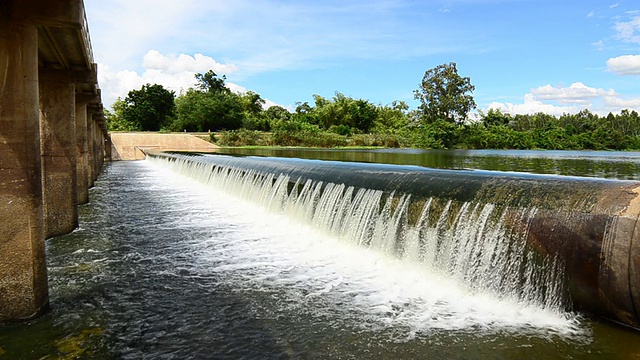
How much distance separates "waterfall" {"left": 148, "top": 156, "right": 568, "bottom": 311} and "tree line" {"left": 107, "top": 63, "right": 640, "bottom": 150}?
160 feet

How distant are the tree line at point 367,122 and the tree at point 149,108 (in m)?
0.15

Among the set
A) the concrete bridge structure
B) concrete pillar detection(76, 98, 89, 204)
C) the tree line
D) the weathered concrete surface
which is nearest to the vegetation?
the tree line

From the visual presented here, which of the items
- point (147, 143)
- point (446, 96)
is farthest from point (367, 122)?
point (147, 143)

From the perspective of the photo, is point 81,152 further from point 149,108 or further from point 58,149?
point 149,108

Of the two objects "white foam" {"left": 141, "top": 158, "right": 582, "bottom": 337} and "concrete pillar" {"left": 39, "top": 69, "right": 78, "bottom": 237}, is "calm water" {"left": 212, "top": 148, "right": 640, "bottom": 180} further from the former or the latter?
"concrete pillar" {"left": 39, "top": 69, "right": 78, "bottom": 237}

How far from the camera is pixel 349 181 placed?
9234mm

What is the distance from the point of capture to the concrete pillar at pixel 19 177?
4.82m

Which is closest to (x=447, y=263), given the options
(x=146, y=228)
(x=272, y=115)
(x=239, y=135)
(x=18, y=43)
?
(x=18, y=43)

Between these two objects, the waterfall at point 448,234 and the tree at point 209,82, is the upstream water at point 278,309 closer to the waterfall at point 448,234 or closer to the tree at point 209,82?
the waterfall at point 448,234

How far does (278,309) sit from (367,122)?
79674mm

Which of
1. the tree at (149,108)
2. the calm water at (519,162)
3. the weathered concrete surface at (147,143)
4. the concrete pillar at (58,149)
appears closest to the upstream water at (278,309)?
the concrete pillar at (58,149)

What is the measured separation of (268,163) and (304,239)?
5.49 m

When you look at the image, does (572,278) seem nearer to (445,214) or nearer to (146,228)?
(445,214)

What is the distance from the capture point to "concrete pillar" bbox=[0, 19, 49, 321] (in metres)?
4.82
